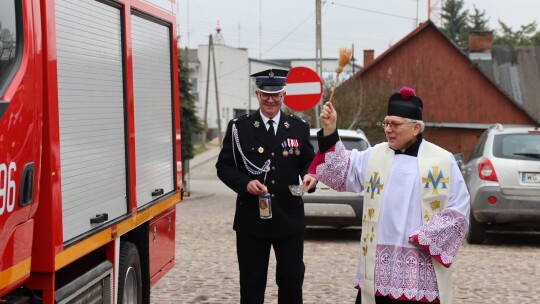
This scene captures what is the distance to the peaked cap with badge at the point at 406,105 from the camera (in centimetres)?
515

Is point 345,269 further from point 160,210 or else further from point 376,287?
point 376,287

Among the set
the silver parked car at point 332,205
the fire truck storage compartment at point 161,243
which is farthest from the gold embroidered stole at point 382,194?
the silver parked car at point 332,205

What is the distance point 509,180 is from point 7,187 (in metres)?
9.99

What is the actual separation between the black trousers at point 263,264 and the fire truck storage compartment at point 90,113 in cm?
84

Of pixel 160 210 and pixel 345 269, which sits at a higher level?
pixel 160 210

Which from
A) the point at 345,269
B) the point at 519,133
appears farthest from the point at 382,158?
the point at 519,133

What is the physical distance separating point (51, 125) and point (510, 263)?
28.1 ft

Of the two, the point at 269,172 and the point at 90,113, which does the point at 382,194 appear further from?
the point at 90,113

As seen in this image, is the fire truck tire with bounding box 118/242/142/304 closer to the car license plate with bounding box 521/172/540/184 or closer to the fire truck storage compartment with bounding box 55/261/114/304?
the fire truck storage compartment with bounding box 55/261/114/304

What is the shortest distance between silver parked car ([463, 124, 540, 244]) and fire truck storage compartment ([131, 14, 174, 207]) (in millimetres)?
6342

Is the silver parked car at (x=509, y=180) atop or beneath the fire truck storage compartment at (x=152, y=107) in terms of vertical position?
beneath

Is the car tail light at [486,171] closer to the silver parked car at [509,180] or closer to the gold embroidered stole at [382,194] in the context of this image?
the silver parked car at [509,180]

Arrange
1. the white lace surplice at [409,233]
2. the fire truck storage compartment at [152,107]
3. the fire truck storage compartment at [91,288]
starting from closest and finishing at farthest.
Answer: the white lace surplice at [409,233] → the fire truck storage compartment at [91,288] → the fire truck storage compartment at [152,107]

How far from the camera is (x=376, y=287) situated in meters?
5.11
